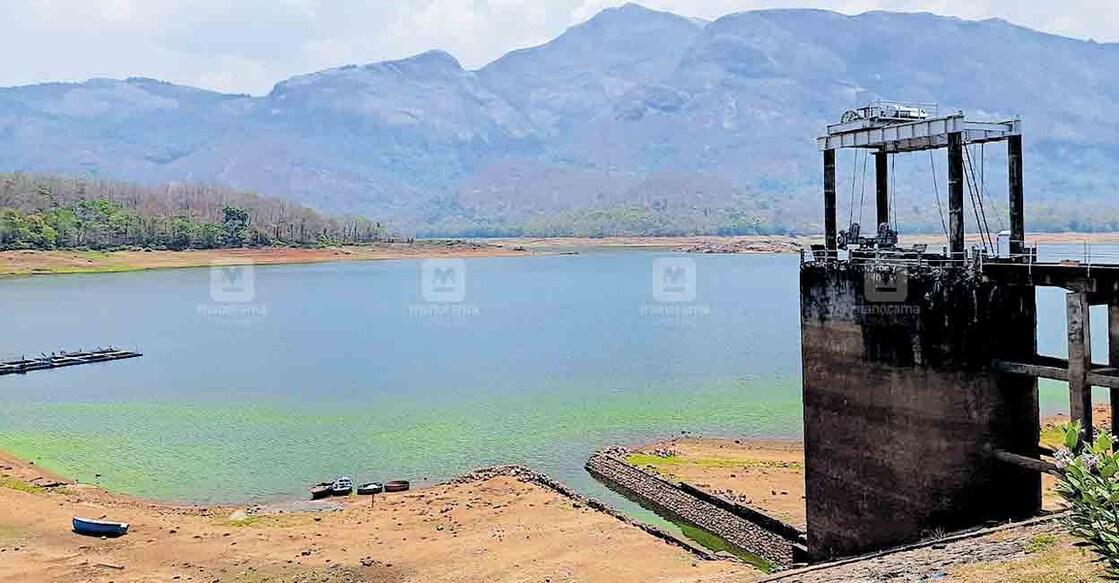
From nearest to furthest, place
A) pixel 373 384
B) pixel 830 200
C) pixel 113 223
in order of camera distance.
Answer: pixel 830 200 → pixel 373 384 → pixel 113 223

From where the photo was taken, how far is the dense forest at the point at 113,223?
147m

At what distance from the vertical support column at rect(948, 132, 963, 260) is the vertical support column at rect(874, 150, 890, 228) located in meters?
3.16

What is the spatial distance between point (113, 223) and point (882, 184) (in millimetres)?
156971

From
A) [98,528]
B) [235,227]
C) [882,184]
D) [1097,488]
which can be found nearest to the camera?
[1097,488]

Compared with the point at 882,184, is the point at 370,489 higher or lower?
lower

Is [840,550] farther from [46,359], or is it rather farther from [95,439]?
[46,359]

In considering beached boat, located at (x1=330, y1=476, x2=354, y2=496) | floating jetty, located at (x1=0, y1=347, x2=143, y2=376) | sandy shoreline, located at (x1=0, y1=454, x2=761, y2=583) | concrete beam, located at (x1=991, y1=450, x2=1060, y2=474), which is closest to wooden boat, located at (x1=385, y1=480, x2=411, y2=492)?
sandy shoreline, located at (x1=0, y1=454, x2=761, y2=583)

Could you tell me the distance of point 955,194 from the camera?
19.4 m

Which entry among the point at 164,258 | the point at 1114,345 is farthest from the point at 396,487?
the point at 164,258

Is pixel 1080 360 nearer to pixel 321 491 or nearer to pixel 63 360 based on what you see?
pixel 321 491

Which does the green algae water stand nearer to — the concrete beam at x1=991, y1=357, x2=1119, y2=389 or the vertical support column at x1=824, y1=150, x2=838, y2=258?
the vertical support column at x1=824, y1=150, x2=838, y2=258

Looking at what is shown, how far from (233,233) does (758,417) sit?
476ft

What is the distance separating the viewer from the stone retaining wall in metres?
25.3

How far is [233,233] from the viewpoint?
565ft
